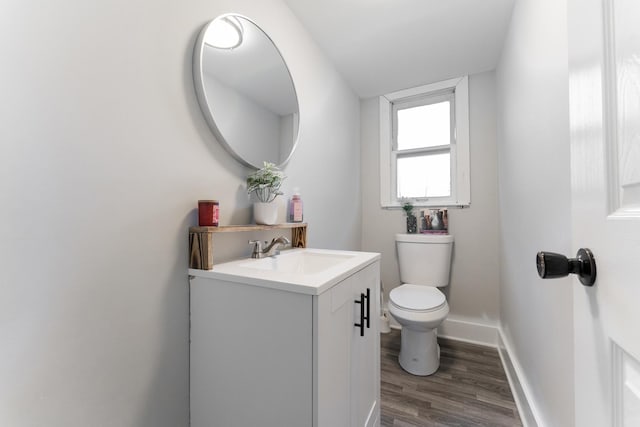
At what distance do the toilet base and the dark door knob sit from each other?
136cm

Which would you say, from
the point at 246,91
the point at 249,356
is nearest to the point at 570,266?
the point at 249,356

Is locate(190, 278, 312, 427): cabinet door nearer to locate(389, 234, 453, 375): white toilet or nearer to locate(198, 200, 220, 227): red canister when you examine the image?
locate(198, 200, 220, 227): red canister

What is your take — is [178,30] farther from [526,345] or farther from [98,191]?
[526,345]

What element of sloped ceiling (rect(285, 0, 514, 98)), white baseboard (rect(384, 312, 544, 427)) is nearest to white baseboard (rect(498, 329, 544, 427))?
white baseboard (rect(384, 312, 544, 427))

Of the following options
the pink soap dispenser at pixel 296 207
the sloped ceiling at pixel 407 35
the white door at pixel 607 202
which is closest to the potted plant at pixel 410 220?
the sloped ceiling at pixel 407 35

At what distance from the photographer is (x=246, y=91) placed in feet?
3.75

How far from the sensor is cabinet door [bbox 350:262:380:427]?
0.92 m

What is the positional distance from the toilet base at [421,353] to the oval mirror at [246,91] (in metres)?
1.38

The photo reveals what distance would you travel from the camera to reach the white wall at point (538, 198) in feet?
2.78

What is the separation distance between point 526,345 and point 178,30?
6.71 ft

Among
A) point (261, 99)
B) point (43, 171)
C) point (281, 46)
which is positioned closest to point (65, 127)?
point (43, 171)

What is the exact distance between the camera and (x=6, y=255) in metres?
0.54

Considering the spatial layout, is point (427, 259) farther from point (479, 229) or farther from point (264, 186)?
point (264, 186)

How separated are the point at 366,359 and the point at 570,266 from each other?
0.82m
